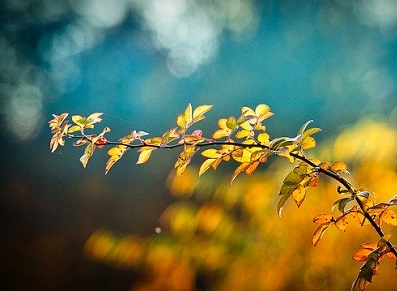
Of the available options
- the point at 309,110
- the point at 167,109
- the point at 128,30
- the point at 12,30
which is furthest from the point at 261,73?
the point at 12,30

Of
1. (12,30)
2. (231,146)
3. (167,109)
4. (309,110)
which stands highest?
(12,30)

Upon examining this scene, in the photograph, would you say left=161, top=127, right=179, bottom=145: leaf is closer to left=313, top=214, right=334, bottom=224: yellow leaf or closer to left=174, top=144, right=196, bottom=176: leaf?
left=174, top=144, right=196, bottom=176: leaf

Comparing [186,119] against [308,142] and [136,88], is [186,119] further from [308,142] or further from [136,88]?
[136,88]

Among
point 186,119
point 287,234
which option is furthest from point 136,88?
point 186,119

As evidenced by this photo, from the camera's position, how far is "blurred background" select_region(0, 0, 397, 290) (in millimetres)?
1709

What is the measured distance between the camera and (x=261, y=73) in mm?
1749

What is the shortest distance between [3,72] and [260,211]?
1225 millimetres

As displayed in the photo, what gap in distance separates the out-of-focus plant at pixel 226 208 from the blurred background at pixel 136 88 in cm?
11

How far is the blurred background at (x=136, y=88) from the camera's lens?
5.61ft

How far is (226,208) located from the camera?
1.48 metres

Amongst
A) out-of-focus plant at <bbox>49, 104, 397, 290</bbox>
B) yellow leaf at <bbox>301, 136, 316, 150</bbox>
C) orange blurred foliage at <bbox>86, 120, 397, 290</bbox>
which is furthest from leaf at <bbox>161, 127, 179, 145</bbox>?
orange blurred foliage at <bbox>86, 120, 397, 290</bbox>

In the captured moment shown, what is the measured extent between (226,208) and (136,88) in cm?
63

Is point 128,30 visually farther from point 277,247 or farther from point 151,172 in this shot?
point 277,247

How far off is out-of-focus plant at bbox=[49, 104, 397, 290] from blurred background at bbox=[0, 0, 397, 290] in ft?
0.37
